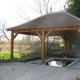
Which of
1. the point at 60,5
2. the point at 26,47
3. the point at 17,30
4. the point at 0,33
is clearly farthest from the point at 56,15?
the point at 0,33

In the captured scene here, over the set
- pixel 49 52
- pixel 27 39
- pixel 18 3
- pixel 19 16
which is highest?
pixel 18 3

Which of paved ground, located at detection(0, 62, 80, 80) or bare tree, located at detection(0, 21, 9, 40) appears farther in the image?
bare tree, located at detection(0, 21, 9, 40)

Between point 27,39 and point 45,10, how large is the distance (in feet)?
17.2

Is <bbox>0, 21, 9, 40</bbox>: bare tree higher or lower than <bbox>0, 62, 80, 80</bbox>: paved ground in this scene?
higher

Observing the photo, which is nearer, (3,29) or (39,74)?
(39,74)

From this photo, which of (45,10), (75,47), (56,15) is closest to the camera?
(56,15)

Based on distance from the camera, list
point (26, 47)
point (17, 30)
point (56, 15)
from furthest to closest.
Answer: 1. point (26, 47)
2. point (56, 15)
3. point (17, 30)

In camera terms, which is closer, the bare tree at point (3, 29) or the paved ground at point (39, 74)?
the paved ground at point (39, 74)

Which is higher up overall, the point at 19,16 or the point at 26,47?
the point at 19,16

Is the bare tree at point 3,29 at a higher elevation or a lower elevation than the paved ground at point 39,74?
higher

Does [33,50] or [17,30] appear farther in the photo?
[33,50]

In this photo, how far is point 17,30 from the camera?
1290 cm

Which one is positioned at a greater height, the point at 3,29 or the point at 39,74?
the point at 3,29

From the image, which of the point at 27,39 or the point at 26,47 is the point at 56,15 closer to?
the point at 26,47
